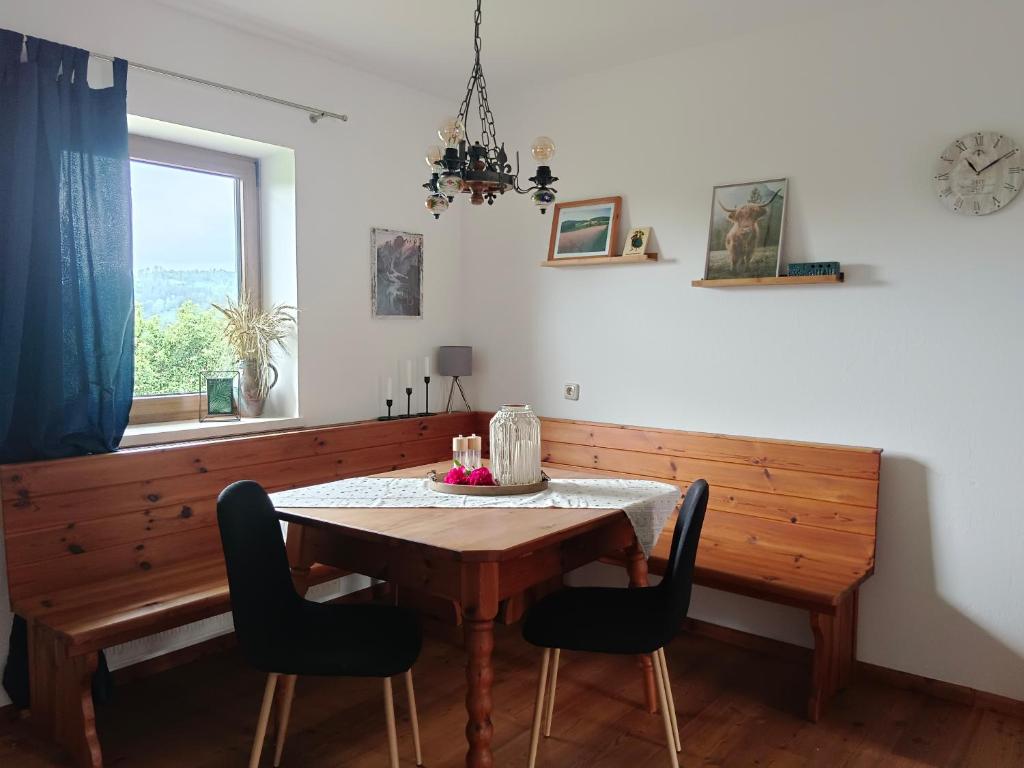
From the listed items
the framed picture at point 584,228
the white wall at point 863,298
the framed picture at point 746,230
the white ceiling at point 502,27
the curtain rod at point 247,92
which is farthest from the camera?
the framed picture at point 584,228

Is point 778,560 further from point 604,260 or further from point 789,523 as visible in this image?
point 604,260

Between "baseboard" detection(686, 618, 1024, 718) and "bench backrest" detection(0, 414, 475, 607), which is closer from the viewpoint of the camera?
"bench backrest" detection(0, 414, 475, 607)

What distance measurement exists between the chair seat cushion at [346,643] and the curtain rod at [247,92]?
2.08 meters

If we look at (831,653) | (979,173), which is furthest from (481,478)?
(979,173)

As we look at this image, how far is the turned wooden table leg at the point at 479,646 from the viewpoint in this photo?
2.00 metres

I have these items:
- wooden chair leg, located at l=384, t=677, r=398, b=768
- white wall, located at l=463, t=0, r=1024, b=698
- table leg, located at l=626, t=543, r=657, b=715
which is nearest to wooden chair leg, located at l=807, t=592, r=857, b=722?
white wall, located at l=463, t=0, r=1024, b=698

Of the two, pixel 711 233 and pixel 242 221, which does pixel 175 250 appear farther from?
pixel 711 233

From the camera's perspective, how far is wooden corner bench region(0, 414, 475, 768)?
2.43 meters

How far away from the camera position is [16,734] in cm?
263

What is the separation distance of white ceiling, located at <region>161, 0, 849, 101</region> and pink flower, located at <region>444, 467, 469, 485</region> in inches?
69.9

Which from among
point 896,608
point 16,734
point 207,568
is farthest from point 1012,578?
point 16,734

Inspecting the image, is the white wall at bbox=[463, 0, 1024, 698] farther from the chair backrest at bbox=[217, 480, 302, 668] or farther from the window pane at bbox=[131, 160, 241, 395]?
the chair backrest at bbox=[217, 480, 302, 668]

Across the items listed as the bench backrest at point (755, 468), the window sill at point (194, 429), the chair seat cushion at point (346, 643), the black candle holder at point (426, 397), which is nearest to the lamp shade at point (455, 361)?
the black candle holder at point (426, 397)

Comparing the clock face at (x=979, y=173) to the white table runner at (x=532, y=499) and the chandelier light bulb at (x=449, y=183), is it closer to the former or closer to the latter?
the white table runner at (x=532, y=499)
